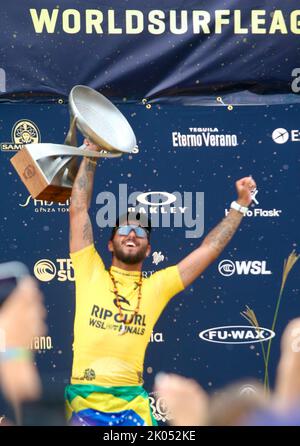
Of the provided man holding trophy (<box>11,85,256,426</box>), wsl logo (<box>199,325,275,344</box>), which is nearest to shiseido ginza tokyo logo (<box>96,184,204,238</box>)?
man holding trophy (<box>11,85,256,426</box>)

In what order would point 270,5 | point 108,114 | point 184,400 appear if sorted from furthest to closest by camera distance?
point 270,5 < point 108,114 < point 184,400

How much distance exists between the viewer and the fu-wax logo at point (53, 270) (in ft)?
16.7

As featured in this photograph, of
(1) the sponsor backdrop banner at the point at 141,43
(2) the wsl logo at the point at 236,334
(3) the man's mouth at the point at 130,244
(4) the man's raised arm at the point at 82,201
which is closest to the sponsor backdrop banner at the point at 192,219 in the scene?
(2) the wsl logo at the point at 236,334

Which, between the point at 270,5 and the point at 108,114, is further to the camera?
the point at 270,5

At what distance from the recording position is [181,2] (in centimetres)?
509

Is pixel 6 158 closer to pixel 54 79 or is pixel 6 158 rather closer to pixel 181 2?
pixel 54 79

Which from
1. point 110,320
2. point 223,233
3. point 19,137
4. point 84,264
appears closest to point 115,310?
point 110,320

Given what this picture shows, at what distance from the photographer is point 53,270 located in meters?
5.10

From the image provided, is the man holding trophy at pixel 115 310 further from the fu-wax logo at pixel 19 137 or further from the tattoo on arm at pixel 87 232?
the fu-wax logo at pixel 19 137

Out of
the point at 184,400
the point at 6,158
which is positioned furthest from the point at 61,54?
the point at 184,400

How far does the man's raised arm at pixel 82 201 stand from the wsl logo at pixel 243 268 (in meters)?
1.03

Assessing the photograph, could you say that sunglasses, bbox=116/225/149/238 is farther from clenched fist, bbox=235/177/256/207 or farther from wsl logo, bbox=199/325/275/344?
wsl logo, bbox=199/325/275/344

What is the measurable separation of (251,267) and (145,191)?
80 centimetres

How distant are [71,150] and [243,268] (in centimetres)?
142
